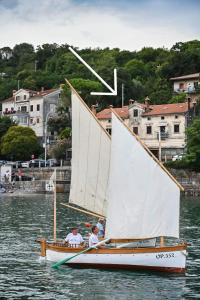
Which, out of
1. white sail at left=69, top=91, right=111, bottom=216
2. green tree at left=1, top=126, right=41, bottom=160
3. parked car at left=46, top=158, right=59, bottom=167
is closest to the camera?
white sail at left=69, top=91, right=111, bottom=216

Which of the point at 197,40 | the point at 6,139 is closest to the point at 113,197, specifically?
the point at 6,139

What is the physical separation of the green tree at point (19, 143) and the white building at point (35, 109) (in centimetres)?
1147

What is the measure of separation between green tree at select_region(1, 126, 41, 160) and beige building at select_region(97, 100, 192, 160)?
17.8 m

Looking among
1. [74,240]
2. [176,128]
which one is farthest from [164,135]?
[74,240]

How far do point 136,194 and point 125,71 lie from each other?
111m

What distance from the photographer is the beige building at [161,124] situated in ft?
357

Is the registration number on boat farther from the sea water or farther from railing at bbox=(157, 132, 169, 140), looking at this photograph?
railing at bbox=(157, 132, 169, 140)

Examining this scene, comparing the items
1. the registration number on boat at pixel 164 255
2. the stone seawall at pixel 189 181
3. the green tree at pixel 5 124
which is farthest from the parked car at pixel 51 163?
the registration number on boat at pixel 164 255

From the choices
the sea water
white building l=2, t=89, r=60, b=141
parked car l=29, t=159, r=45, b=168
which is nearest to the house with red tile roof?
parked car l=29, t=159, r=45, b=168

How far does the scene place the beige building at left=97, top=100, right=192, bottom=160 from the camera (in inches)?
4281

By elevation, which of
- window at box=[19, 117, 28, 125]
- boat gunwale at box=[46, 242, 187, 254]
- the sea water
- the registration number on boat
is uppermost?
window at box=[19, 117, 28, 125]

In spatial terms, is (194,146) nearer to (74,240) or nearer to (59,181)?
(59,181)

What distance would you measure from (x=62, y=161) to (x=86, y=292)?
92.0 metres

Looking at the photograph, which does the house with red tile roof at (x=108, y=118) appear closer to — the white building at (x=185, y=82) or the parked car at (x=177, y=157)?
the parked car at (x=177, y=157)
